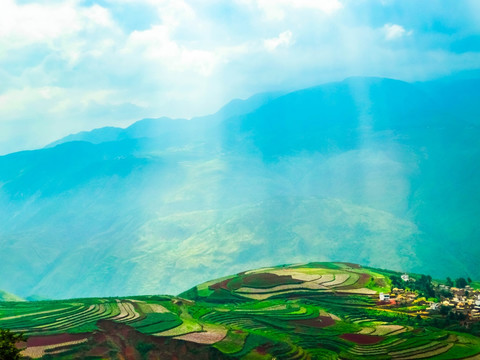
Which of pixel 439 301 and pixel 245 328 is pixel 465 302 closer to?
pixel 439 301

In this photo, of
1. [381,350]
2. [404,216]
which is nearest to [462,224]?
[404,216]

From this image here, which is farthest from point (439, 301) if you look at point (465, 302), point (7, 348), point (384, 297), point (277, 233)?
point (277, 233)

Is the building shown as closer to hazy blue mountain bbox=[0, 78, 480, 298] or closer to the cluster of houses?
the cluster of houses

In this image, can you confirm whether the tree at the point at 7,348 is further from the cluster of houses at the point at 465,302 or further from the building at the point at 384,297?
the building at the point at 384,297

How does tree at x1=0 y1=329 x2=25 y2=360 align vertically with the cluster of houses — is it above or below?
below

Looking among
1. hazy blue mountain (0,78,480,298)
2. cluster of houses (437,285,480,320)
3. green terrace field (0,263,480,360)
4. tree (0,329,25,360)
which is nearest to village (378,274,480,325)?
cluster of houses (437,285,480,320)

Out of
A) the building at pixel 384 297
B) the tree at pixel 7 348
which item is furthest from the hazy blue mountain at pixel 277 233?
the tree at pixel 7 348
